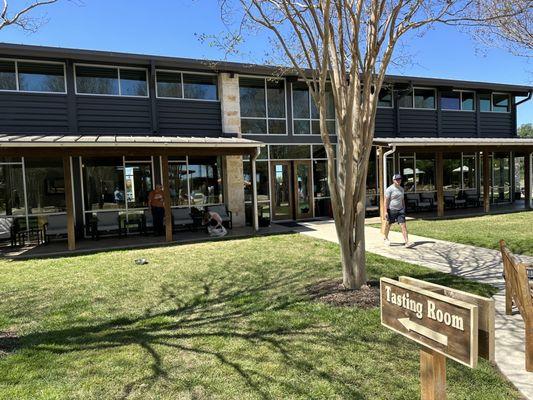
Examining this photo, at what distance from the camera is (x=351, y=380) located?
3.36 m

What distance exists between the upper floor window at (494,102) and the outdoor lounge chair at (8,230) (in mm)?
20517

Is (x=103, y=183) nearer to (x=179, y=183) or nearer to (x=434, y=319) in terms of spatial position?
(x=179, y=183)

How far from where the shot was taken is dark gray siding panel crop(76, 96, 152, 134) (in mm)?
12430

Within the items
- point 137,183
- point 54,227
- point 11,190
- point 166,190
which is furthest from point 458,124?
point 11,190

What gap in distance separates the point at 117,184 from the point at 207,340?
9.94 metres

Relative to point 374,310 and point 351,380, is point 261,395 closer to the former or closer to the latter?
point 351,380

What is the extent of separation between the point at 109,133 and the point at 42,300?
788 cm

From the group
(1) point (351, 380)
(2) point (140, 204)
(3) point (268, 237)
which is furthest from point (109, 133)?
(1) point (351, 380)

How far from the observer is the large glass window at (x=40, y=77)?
11773mm

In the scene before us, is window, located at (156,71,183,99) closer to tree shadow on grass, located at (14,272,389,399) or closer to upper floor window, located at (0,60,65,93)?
upper floor window, located at (0,60,65,93)

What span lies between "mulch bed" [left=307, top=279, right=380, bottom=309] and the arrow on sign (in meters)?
2.96

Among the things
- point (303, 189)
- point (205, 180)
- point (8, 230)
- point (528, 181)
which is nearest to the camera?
point (8, 230)

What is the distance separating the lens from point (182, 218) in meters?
13.1

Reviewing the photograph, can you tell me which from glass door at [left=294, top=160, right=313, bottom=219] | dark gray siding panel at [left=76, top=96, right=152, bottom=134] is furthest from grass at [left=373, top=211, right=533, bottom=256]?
dark gray siding panel at [left=76, top=96, right=152, bottom=134]
